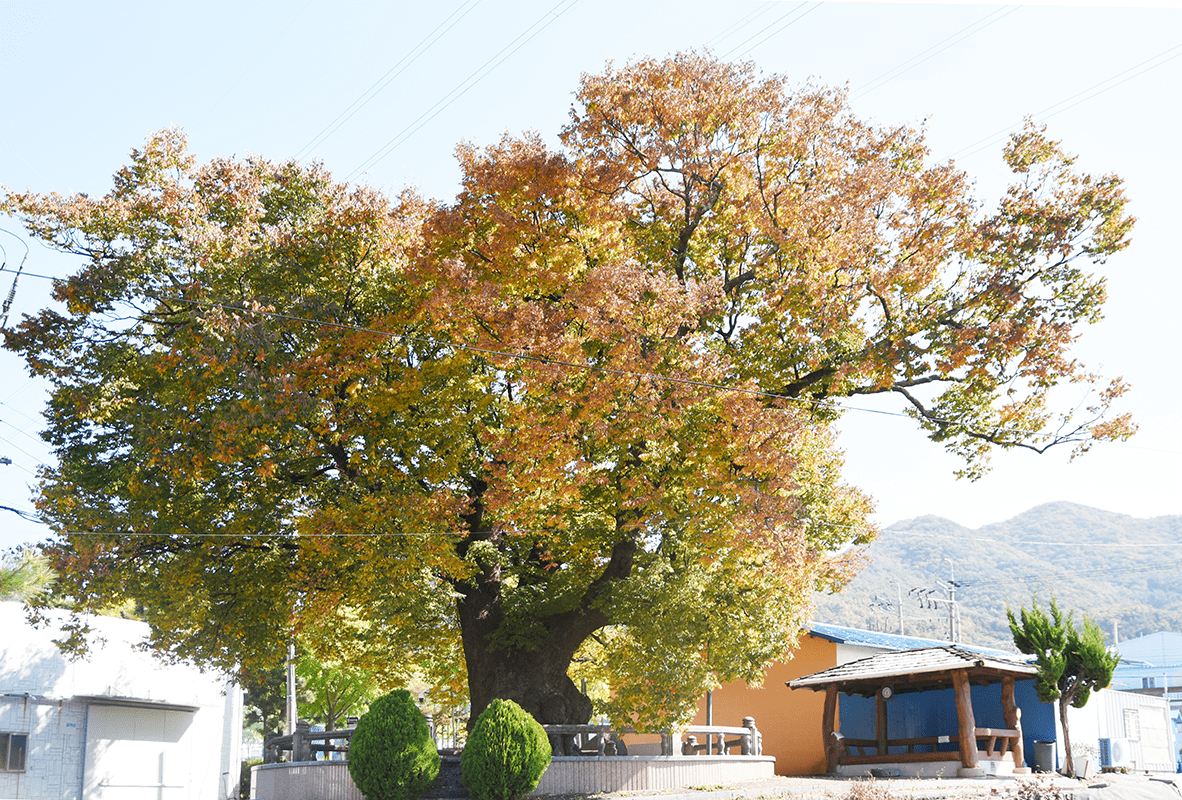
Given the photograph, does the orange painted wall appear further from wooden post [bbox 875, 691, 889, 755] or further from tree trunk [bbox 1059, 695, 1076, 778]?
tree trunk [bbox 1059, 695, 1076, 778]

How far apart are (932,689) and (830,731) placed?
324 centimetres

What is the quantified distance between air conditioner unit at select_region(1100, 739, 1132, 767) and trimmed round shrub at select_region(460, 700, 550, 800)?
17.4m

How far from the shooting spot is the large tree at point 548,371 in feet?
53.9

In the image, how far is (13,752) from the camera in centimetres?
2223

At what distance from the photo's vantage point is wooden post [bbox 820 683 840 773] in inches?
891

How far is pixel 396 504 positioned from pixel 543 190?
6.56 m

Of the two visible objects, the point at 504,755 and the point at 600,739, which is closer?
the point at 504,755

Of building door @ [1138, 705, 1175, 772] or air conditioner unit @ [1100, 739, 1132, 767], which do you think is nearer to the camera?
air conditioner unit @ [1100, 739, 1132, 767]

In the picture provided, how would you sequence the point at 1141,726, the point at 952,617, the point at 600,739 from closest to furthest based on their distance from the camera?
the point at 600,739, the point at 1141,726, the point at 952,617

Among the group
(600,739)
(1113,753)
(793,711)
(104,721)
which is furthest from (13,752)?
(1113,753)

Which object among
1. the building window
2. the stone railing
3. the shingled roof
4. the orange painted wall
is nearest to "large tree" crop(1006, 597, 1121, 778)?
the shingled roof

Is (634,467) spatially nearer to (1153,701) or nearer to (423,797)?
(423,797)

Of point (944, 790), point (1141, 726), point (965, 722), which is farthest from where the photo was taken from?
point (1141, 726)

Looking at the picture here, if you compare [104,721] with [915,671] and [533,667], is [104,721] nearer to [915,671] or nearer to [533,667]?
[533,667]
